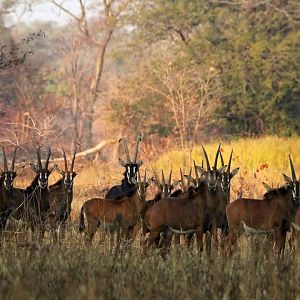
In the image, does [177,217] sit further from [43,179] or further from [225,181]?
[43,179]

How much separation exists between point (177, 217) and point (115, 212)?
1.52 meters

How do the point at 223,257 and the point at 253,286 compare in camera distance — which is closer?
the point at 253,286

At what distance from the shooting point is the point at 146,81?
33594 mm

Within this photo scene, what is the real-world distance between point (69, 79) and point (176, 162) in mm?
21399

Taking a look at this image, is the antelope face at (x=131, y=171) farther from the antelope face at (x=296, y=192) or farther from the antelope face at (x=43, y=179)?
the antelope face at (x=296, y=192)

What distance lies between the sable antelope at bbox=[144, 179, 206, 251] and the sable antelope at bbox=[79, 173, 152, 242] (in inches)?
43.6

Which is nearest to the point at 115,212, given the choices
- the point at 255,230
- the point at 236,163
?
the point at 255,230

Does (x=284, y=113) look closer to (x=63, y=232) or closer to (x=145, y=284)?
(x=63, y=232)

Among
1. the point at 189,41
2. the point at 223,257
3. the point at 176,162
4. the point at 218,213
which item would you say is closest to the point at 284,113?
the point at 189,41

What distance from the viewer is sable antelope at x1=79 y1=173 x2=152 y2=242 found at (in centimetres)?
1121

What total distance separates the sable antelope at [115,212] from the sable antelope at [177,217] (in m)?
1.11

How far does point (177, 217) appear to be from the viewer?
9.98 metres

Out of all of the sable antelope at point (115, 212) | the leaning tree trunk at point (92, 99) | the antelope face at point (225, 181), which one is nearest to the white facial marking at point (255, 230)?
the antelope face at point (225, 181)

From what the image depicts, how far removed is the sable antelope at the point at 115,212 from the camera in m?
11.2
